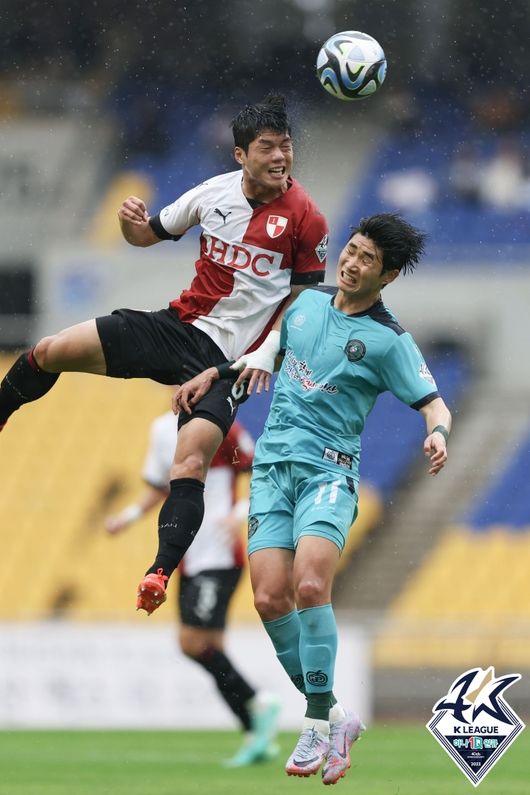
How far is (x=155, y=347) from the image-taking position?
6.94 m

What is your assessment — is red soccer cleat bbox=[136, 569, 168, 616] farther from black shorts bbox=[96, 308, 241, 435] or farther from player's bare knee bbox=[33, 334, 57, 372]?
player's bare knee bbox=[33, 334, 57, 372]

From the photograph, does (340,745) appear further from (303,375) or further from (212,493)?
(212,493)

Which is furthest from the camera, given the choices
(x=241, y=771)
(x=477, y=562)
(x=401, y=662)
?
(x=477, y=562)

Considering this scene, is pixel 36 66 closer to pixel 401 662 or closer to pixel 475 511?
pixel 475 511

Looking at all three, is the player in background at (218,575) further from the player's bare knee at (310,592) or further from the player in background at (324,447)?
the player's bare knee at (310,592)

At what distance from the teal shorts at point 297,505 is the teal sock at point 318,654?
1.00ft

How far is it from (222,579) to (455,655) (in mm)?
4479

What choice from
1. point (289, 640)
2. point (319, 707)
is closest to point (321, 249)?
point (289, 640)

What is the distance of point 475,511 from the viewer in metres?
15.6

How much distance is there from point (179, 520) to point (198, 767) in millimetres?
3170

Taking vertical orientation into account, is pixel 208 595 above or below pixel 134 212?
below

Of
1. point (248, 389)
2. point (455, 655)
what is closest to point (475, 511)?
point (455, 655)

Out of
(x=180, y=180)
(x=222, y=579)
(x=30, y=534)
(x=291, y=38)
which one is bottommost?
(x=30, y=534)

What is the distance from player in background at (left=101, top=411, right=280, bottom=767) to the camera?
8992mm
